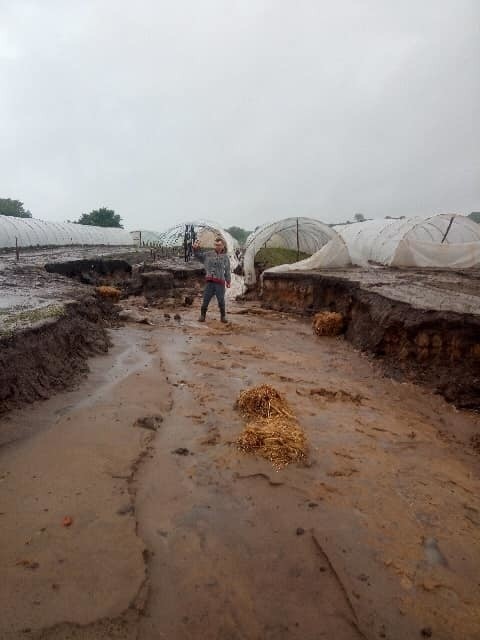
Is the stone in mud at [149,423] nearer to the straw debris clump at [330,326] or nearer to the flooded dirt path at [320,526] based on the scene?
the flooded dirt path at [320,526]

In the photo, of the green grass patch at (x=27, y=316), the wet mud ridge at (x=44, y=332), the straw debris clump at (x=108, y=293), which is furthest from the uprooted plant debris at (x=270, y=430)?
the straw debris clump at (x=108, y=293)

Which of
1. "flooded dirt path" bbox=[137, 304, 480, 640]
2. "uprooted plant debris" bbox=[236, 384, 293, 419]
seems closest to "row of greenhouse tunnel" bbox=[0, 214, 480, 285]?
"uprooted plant debris" bbox=[236, 384, 293, 419]

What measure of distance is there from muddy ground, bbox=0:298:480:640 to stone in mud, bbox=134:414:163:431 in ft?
0.05

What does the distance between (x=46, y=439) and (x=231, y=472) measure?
1.74 m

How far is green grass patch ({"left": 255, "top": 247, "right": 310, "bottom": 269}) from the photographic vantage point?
15.8m

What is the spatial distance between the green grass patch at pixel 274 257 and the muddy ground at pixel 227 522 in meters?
11.3

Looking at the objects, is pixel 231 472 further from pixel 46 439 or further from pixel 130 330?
pixel 130 330

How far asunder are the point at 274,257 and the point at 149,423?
44.0 feet

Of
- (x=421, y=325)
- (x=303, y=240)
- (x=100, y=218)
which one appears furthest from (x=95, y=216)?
(x=421, y=325)

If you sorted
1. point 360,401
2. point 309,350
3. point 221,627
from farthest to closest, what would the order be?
point 309,350
point 360,401
point 221,627

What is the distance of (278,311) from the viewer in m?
11.6

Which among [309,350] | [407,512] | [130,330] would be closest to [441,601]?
[407,512]

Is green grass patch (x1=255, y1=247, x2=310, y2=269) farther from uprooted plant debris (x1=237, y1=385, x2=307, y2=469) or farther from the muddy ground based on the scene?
uprooted plant debris (x1=237, y1=385, x2=307, y2=469)

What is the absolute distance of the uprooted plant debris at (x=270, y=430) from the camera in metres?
3.46
